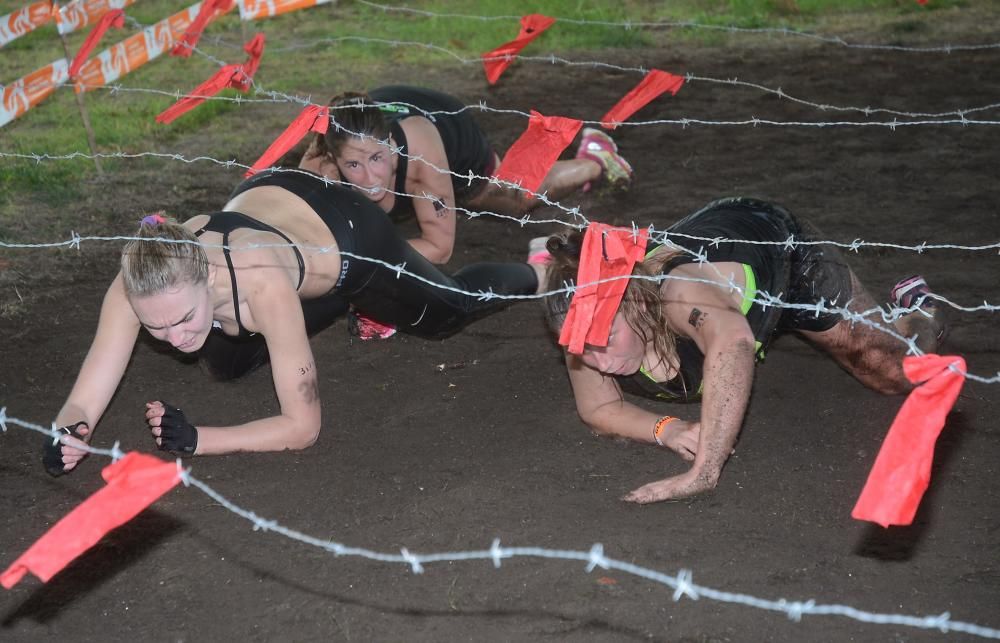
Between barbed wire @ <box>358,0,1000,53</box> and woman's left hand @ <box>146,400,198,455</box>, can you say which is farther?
barbed wire @ <box>358,0,1000,53</box>

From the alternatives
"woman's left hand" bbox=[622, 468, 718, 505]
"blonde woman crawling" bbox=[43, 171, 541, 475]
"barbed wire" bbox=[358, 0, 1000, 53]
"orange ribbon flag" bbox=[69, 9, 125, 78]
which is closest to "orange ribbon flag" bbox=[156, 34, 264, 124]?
"blonde woman crawling" bbox=[43, 171, 541, 475]

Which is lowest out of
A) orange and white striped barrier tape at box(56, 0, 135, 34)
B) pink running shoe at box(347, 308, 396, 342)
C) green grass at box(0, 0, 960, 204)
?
green grass at box(0, 0, 960, 204)

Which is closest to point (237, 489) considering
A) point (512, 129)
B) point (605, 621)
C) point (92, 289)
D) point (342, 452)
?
point (342, 452)

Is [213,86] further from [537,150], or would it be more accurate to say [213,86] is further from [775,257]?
[775,257]

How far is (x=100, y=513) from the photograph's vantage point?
1.82 metres

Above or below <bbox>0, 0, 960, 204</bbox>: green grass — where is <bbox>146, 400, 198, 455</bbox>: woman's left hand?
above

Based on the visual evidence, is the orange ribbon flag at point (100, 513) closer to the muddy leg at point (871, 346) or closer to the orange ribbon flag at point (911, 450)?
the orange ribbon flag at point (911, 450)

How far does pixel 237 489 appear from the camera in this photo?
3.14 meters

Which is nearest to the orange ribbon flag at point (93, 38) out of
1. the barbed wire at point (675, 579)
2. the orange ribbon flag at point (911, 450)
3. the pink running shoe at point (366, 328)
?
the pink running shoe at point (366, 328)

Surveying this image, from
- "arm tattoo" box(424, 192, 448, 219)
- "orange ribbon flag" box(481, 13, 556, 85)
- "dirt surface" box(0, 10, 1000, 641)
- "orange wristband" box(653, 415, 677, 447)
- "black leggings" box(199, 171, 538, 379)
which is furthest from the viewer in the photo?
"orange ribbon flag" box(481, 13, 556, 85)

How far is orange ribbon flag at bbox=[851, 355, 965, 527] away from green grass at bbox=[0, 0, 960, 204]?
487 cm

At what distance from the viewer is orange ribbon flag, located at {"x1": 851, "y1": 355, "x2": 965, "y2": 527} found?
1.77m

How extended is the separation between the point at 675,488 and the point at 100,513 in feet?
4.96

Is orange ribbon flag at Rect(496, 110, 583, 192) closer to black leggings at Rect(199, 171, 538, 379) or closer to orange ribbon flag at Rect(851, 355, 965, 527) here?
black leggings at Rect(199, 171, 538, 379)
